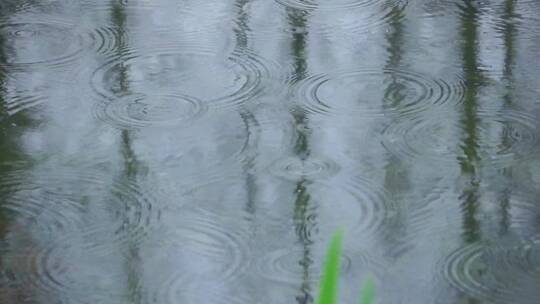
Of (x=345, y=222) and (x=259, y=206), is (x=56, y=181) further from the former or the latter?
(x=345, y=222)

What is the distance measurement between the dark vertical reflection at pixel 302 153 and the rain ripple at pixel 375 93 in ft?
0.34

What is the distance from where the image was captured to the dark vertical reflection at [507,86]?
3377 millimetres

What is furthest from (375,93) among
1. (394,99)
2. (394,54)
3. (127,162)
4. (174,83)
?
(127,162)

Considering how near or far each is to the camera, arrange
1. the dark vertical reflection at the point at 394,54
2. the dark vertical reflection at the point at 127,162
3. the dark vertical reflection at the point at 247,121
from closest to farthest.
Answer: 1. the dark vertical reflection at the point at 127,162
2. the dark vertical reflection at the point at 247,121
3. the dark vertical reflection at the point at 394,54

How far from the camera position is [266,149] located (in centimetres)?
377

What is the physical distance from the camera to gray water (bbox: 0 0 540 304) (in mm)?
3104

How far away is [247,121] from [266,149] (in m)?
0.23

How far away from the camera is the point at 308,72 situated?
430 centimetres

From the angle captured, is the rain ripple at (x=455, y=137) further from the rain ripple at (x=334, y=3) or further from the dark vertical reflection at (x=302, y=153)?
the rain ripple at (x=334, y=3)

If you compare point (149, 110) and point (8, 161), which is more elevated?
point (149, 110)

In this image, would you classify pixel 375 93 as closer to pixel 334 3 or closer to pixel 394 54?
pixel 394 54

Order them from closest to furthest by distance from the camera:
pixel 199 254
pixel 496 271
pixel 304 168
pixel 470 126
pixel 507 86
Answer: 1. pixel 496 271
2. pixel 199 254
3. pixel 304 168
4. pixel 470 126
5. pixel 507 86

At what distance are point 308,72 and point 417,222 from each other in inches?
45.6

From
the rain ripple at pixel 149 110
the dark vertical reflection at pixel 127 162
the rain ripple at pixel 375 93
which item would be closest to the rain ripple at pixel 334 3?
the rain ripple at pixel 375 93
